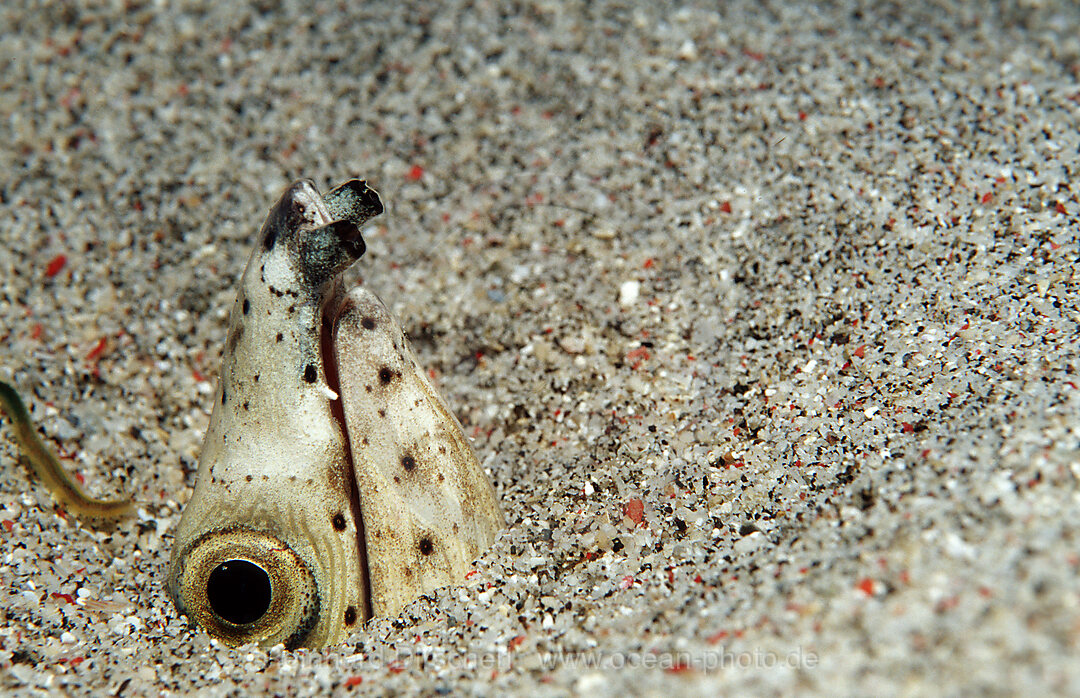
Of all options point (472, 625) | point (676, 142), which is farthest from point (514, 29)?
point (472, 625)

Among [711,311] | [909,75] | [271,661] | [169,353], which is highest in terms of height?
[909,75]

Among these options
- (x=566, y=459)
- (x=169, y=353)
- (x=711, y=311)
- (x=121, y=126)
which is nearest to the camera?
(x=566, y=459)

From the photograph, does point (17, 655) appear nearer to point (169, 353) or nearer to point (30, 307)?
point (169, 353)

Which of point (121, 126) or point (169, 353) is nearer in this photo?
point (169, 353)

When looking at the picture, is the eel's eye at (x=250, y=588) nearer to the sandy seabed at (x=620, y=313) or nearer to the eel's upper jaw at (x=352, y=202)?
the sandy seabed at (x=620, y=313)

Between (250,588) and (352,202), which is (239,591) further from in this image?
(352,202)

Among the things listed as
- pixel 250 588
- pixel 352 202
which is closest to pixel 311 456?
pixel 250 588

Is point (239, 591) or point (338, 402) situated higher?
point (338, 402)
